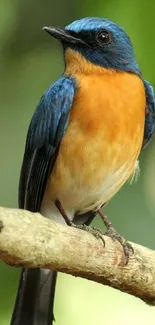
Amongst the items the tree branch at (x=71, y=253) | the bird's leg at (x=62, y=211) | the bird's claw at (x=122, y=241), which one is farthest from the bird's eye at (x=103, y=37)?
the tree branch at (x=71, y=253)

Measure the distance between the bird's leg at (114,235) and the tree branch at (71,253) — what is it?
0.03 m

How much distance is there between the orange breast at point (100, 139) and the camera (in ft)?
18.8

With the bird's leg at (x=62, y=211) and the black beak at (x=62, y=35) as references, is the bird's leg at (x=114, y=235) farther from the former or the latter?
the black beak at (x=62, y=35)

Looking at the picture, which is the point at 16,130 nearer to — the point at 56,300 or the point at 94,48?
the point at 94,48

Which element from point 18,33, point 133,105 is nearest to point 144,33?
point 133,105

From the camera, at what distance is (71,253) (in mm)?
4711

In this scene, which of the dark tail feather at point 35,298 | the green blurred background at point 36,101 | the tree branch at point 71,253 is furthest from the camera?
the dark tail feather at point 35,298

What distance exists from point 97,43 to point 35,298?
5.27 ft

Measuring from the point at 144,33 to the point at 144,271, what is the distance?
1294 millimetres

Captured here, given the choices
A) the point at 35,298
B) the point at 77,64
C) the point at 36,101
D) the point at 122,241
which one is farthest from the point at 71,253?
the point at 36,101

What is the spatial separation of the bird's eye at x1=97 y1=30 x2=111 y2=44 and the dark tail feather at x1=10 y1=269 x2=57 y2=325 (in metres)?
1.47

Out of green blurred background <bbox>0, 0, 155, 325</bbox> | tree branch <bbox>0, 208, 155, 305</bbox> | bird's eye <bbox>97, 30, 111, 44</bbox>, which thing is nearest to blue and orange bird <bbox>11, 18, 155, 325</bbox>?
bird's eye <bbox>97, 30, 111, 44</bbox>

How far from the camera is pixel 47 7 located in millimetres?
6387

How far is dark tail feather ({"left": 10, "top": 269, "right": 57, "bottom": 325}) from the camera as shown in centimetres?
566
